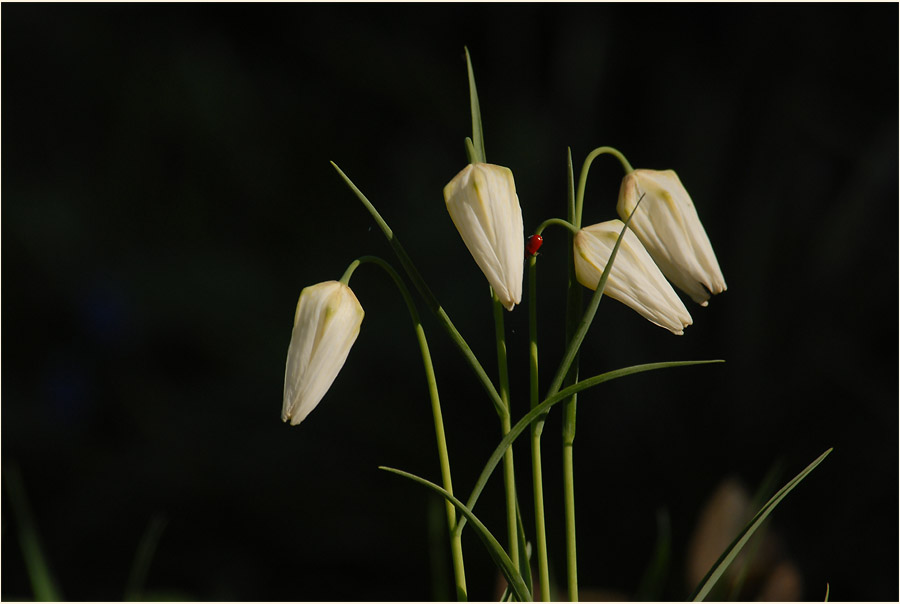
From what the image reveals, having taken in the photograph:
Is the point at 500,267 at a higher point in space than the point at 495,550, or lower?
higher

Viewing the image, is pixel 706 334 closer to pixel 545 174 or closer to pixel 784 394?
pixel 784 394

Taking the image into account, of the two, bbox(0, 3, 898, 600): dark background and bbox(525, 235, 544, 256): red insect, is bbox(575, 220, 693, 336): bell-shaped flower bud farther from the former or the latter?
bbox(0, 3, 898, 600): dark background

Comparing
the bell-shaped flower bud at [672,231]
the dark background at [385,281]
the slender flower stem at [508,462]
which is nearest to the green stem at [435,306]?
the slender flower stem at [508,462]

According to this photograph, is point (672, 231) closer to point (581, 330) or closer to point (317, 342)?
point (581, 330)

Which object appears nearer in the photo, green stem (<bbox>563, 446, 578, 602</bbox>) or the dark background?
green stem (<bbox>563, 446, 578, 602</bbox>)

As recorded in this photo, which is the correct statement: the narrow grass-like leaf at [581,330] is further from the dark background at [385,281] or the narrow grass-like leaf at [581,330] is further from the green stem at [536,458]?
the dark background at [385,281]

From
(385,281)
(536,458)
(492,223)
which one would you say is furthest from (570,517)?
(385,281)

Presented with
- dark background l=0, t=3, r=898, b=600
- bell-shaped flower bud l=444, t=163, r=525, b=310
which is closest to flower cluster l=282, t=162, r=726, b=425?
bell-shaped flower bud l=444, t=163, r=525, b=310
